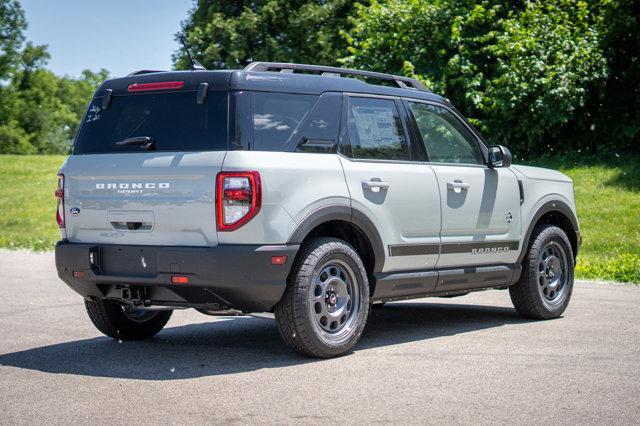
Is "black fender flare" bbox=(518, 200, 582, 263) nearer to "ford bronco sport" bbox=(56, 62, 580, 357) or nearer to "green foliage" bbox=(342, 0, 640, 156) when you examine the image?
"ford bronco sport" bbox=(56, 62, 580, 357)

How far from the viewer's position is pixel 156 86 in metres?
7.31

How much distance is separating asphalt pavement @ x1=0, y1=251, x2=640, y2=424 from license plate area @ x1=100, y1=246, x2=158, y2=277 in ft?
2.14

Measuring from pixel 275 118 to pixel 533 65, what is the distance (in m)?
17.1

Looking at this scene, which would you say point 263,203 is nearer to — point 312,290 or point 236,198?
point 236,198

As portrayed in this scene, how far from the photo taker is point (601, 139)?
23922mm

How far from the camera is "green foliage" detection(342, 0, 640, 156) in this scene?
23016mm

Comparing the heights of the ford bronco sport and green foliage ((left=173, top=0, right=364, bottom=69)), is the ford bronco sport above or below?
below

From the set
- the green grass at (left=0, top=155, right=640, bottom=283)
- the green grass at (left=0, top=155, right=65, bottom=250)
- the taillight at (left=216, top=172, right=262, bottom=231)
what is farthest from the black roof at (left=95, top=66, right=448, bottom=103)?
the green grass at (left=0, top=155, right=65, bottom=250)

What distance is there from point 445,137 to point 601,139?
53.3 ft

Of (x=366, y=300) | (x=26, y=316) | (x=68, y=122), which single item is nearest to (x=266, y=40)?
(x=26, y=316)

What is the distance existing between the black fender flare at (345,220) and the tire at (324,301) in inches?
6.6

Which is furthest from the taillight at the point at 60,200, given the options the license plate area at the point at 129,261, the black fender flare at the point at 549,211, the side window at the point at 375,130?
the black fender flare at the point at 549,211

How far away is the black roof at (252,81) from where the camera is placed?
23.0ft

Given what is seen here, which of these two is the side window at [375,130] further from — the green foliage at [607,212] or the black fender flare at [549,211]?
the green foliage at [607,212]
